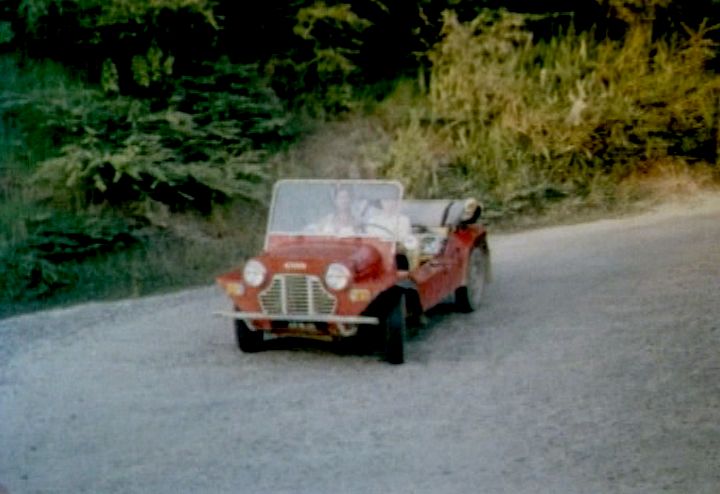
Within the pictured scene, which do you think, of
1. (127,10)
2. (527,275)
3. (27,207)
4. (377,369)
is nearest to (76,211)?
(27,207)

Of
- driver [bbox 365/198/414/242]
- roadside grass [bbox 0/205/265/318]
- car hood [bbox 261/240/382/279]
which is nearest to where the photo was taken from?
car hood [bbox 261/240/382/279]

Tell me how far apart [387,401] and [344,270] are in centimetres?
123

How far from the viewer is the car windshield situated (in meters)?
8.76

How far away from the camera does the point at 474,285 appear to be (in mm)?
10125

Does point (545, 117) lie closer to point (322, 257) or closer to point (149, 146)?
point (149, 146)

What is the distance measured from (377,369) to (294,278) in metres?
0.96

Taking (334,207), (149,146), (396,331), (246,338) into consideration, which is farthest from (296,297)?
(149,146)

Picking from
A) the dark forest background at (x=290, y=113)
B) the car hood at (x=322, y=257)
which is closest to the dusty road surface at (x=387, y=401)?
the car hood at (x=322, y=257)

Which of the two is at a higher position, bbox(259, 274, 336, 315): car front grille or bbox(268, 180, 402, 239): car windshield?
bbox(268, 180, 402, 239): car windshield

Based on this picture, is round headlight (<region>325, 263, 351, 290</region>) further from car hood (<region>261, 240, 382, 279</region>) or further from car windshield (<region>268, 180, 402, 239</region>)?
car windshield (<region>268, 180, 402, 239</region>)

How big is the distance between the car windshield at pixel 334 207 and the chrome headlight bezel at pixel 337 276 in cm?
80

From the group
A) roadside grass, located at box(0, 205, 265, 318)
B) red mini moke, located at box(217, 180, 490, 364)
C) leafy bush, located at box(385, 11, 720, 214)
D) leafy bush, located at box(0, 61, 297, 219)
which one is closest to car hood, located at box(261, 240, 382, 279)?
red mini moke, located at box(217, 180, 490, 364)

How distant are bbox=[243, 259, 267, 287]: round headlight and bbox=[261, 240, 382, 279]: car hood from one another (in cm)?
7

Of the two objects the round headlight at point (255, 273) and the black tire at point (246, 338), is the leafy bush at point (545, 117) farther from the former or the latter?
the round headlight at point (255, 273)
